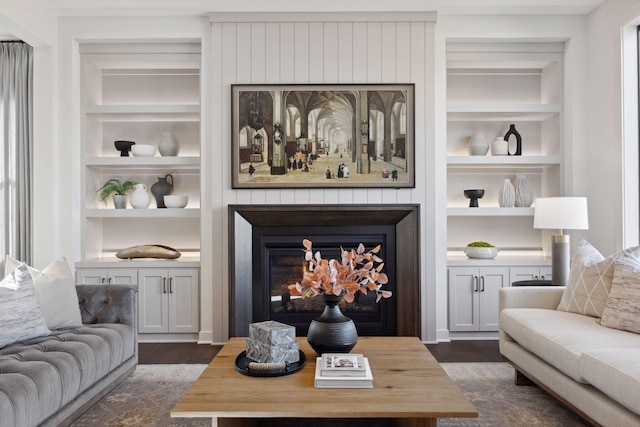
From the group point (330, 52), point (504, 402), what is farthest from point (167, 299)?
point (504, 402)

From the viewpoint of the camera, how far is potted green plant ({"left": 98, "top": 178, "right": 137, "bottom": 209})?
432 cm

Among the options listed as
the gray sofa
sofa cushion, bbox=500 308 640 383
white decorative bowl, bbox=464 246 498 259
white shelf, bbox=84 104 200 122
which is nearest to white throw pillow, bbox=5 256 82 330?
the gray sofa

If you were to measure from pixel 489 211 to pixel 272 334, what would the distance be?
2836 mm

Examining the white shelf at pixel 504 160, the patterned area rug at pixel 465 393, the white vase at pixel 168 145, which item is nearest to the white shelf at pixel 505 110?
the white shelf at pixel 504 160

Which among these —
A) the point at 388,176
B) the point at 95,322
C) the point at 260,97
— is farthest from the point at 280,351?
the point at 260,97

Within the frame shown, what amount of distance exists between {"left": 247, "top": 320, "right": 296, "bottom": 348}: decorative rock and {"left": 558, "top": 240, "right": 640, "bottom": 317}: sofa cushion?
1.86 metres

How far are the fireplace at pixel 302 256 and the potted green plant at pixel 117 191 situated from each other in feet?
3.77

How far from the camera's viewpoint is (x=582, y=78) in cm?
415

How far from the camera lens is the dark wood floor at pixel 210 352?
3576mm

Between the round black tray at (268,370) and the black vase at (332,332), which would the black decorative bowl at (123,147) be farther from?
the black vase at (332,332)

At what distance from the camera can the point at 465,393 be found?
2.83 meters

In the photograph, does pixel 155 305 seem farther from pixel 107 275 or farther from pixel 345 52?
pixel 345 52

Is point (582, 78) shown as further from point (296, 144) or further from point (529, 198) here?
point (296, 144)

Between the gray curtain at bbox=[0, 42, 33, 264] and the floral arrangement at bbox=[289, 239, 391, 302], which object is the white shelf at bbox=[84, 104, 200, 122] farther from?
the floral arrangement at bbox=[289, 239, 391, 302]
